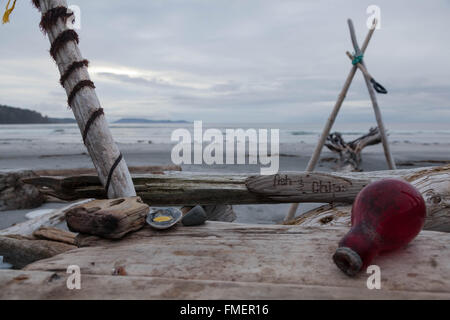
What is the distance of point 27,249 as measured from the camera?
3227 mm

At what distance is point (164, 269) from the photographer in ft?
5.24

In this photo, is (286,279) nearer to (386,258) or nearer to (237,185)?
(386,258)

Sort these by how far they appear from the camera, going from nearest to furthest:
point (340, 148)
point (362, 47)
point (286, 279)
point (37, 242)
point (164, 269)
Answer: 1. point (286, 279)
2. point (164, 269)
3. point (37, 242)
4. point (362, 47)
5. point (340, 148)

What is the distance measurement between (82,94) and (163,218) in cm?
128

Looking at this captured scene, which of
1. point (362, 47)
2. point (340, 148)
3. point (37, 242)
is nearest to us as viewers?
point (37, 242)

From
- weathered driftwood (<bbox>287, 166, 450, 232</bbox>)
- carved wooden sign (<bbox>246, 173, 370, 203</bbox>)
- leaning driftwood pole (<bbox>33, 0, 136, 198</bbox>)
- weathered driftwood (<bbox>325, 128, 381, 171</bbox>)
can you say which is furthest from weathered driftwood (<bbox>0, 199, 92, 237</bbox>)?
weathered driftwood (<bbox>325, 128, 381, 171</bbox>)

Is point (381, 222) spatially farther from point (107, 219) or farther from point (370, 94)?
point (370, 94)

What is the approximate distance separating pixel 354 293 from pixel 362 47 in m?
4.82

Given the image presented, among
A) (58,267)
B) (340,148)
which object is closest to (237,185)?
(58,267)

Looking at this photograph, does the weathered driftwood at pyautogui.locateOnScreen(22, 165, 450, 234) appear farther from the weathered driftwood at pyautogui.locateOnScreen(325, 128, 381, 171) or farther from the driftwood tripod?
the weathered driftwood at pyautogui.locateOnScreen(325, 128, 381, 171)

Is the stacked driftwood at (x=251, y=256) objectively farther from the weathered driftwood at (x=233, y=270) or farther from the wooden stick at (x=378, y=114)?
the wooden stick at (x=378, y=114)

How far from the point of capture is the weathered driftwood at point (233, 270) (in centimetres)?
133


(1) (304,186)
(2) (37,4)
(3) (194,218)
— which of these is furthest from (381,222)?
(2) (37,4)
